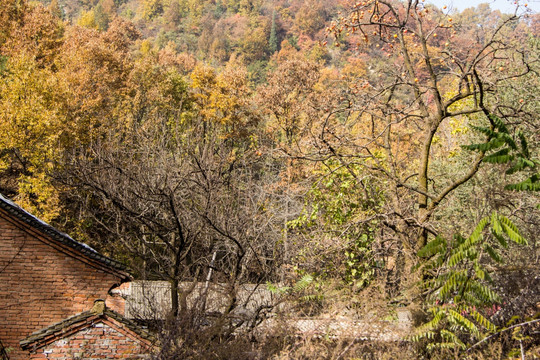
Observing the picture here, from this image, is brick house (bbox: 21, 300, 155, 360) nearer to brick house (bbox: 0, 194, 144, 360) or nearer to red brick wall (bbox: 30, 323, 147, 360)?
red brick wall (bbox: 30, 323, 147, 360)

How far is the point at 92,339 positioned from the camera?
31.1ft

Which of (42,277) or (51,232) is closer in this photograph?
(51,232)

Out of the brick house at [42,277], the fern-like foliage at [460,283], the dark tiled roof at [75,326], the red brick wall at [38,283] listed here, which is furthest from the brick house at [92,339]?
the fern-like foliage at [460,283]

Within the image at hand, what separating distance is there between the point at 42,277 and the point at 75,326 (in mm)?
2740

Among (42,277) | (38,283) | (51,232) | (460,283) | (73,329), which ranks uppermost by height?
(460,283)

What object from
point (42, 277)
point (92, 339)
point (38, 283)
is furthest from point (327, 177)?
point (38, 283)

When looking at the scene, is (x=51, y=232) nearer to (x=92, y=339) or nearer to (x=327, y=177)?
(x=92, y=339)

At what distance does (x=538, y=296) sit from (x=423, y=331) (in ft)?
7.42

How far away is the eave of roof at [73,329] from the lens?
9.31m

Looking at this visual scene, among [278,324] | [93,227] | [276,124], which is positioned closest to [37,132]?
[93,227]

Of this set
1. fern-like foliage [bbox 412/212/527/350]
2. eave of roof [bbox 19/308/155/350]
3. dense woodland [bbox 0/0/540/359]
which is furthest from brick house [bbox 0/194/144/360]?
fern-like foliage [bbox 412/212/527/350]

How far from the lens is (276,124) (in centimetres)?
2669

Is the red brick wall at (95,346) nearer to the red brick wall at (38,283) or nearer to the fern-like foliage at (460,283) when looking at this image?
the red brick wall at (38,283)

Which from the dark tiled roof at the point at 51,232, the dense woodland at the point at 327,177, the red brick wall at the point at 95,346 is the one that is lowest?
the red brick wall at the point at 95,346
